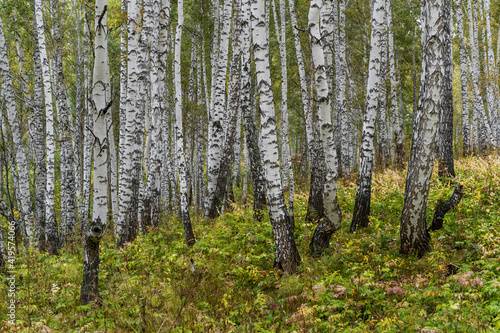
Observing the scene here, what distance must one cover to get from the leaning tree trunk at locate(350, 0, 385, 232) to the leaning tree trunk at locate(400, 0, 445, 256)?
5.04 ft

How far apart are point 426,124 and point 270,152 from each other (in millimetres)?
2471

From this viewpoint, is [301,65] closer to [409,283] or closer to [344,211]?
[344,211]

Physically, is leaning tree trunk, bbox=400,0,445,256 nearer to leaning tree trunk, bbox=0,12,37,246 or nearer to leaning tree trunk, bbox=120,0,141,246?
leaning tree trunk, bbox=120,0,141,246

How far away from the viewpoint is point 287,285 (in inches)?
190

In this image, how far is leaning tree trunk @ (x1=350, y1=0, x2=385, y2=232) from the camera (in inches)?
269

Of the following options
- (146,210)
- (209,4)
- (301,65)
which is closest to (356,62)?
(209,4)

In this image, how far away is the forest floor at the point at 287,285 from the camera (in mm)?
4023

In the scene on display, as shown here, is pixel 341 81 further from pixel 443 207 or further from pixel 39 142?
pixel 39 142

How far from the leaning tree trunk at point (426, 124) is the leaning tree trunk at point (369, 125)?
60.5 inches

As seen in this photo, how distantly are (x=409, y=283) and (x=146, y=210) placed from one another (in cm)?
708

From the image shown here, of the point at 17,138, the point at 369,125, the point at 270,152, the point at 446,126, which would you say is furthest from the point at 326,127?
the point at 17,138

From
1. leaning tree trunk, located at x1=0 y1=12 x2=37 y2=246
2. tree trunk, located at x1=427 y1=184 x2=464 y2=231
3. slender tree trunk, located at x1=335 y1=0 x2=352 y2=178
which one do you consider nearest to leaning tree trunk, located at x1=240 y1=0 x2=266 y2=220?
tree trunk, located at x1=427 y1=184 x2=464 y2=231

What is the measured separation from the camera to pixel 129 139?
7434mm

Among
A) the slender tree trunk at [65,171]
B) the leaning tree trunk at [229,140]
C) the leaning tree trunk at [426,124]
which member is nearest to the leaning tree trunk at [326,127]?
the leaning tree trunk at [426,124]
